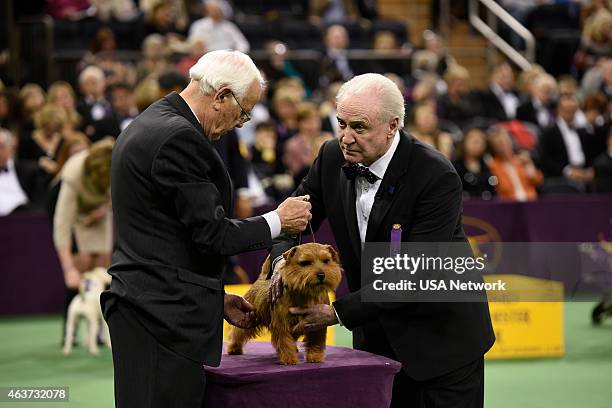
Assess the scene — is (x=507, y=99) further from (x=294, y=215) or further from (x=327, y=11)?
(x=294, y=215)

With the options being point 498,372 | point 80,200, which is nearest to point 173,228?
point 498,372

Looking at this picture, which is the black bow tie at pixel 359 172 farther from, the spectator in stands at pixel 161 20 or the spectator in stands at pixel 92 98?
the spectator in stands at pixel 161 20

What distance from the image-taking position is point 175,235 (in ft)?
10.3

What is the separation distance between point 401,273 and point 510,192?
6.88 meters

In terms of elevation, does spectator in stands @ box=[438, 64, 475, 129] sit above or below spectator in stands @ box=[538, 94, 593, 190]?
above

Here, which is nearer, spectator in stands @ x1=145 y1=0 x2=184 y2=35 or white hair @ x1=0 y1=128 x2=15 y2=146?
white hair @ x1=0 y1=128 x2=15 y2=146

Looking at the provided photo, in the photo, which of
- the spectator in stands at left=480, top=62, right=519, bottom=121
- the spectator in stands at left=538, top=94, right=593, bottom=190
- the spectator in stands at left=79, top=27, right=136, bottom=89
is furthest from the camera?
the spectator in stands at left=480, top=62, right=519, bottom=121

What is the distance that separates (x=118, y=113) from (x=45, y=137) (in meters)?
0.71

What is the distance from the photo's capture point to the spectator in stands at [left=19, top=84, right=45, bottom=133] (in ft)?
34.2

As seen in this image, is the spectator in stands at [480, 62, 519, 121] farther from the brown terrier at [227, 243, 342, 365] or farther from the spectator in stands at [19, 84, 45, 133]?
the brown terrier at [227, 243, 342, 365]

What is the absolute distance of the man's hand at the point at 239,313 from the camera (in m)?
3.47

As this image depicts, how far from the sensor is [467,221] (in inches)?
356

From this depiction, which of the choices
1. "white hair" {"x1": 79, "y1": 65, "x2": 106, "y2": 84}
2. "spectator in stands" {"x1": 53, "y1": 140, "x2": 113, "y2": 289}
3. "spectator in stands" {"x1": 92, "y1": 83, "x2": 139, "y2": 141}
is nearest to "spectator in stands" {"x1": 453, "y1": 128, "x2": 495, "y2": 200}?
"spectator in stands" {"x1": 92, "y1": 83, "x2": 139, "y2": 141}

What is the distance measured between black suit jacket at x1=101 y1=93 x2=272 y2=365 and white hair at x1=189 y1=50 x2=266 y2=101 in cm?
11
